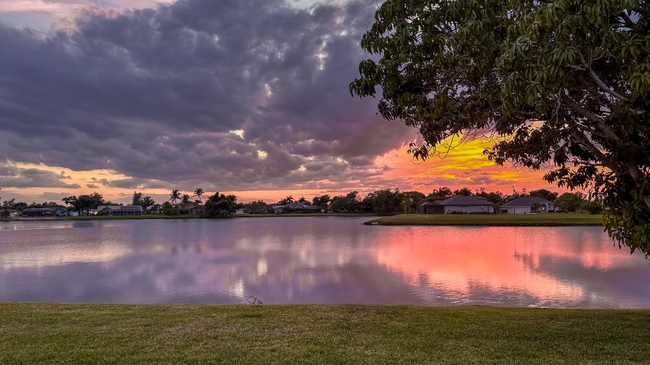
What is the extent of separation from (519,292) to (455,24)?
1343 centimetres

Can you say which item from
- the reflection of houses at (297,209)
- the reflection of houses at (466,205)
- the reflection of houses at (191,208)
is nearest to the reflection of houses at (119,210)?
the reflection of houses at (191,208)

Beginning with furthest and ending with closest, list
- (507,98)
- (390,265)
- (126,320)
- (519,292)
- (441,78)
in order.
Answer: (390,265) < (519,292) < (126,320) < (441,78) < (507,98)

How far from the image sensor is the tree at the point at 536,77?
4.94 meters

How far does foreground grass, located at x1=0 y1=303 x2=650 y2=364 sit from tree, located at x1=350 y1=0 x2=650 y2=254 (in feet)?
7.30

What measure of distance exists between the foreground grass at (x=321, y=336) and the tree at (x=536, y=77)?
2226 mm

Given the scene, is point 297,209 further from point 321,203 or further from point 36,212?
point 36,212

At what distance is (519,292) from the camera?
1670 centimetres

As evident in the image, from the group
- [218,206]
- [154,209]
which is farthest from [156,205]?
[218,206]

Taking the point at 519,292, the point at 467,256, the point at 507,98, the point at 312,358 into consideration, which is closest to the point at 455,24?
the point at 507,98

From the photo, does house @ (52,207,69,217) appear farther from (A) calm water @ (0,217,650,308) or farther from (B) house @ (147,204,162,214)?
(A) calm water @ (0,217,650,308)

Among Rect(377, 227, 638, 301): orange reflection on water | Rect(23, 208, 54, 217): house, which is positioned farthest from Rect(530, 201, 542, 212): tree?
Rect(23, 208, 54, 217): house

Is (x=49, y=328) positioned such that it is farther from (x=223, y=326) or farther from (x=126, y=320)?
(x=223, y=326)

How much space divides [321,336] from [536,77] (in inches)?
217

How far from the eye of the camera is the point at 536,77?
495cm
